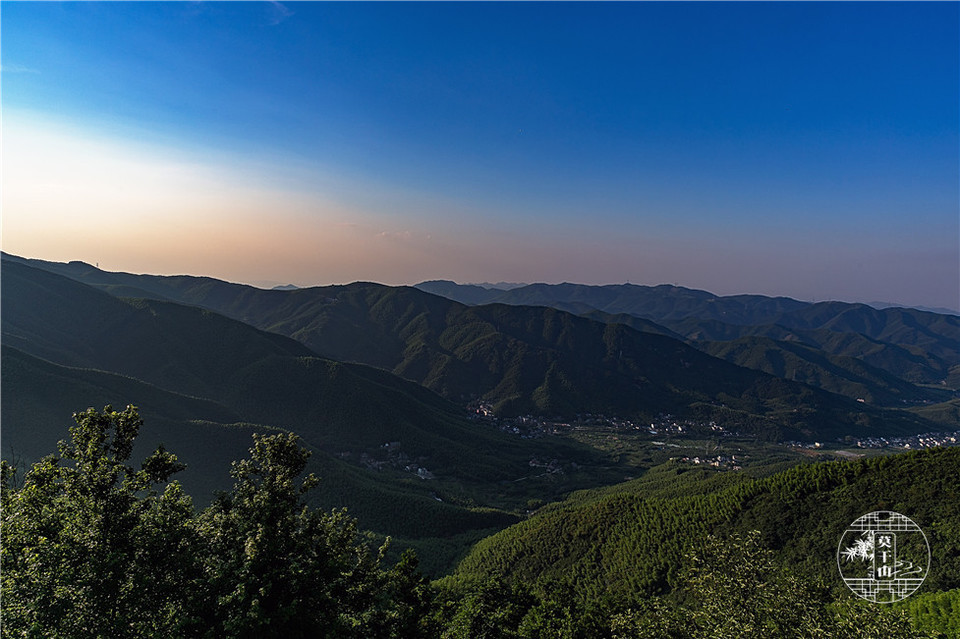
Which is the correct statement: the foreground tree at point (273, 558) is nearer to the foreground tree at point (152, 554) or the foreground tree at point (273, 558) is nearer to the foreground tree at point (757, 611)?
the foreground tree at point (152, 554)

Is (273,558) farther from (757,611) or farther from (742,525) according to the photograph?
(742,525)

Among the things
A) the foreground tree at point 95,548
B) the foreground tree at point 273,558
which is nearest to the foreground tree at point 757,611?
the foreground tree at point 273,558

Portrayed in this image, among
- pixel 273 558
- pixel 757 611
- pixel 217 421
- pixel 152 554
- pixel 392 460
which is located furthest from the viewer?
pixel 392 460

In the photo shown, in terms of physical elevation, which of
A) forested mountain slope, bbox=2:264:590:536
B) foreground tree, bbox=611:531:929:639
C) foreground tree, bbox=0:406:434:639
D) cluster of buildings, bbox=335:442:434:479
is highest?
foreground tree, bbox=0:406:434:639

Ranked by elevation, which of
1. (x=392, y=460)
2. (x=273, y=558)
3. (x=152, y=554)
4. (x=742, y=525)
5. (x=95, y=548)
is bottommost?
(x=392, y=460)

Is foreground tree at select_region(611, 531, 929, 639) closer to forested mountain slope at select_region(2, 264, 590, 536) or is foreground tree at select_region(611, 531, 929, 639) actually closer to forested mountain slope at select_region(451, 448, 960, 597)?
forested mountain slope at select_region(451, 448, 960, 597)

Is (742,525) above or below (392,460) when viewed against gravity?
above

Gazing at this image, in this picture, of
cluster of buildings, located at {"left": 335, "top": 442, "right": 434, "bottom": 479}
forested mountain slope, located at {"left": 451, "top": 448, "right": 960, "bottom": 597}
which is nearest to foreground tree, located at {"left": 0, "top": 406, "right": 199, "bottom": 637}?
forested mountain slope, located at {"left": 451, "top": 448, "right": 960, "bottom": 597}

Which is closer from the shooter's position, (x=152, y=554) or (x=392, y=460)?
(x=152, y=554)

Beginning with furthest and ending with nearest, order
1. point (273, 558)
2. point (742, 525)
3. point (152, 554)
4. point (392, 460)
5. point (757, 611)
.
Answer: point (392, 460), point (742, 525), point (757, 611), point (273, 558), point (152, 554)

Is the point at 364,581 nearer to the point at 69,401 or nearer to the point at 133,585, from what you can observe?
the point at 133,585

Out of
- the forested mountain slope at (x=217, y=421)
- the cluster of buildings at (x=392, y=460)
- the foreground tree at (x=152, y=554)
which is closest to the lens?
the foreground tree at (x=152, y=554)

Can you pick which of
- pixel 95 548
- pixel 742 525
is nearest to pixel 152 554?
pixel 95 548
